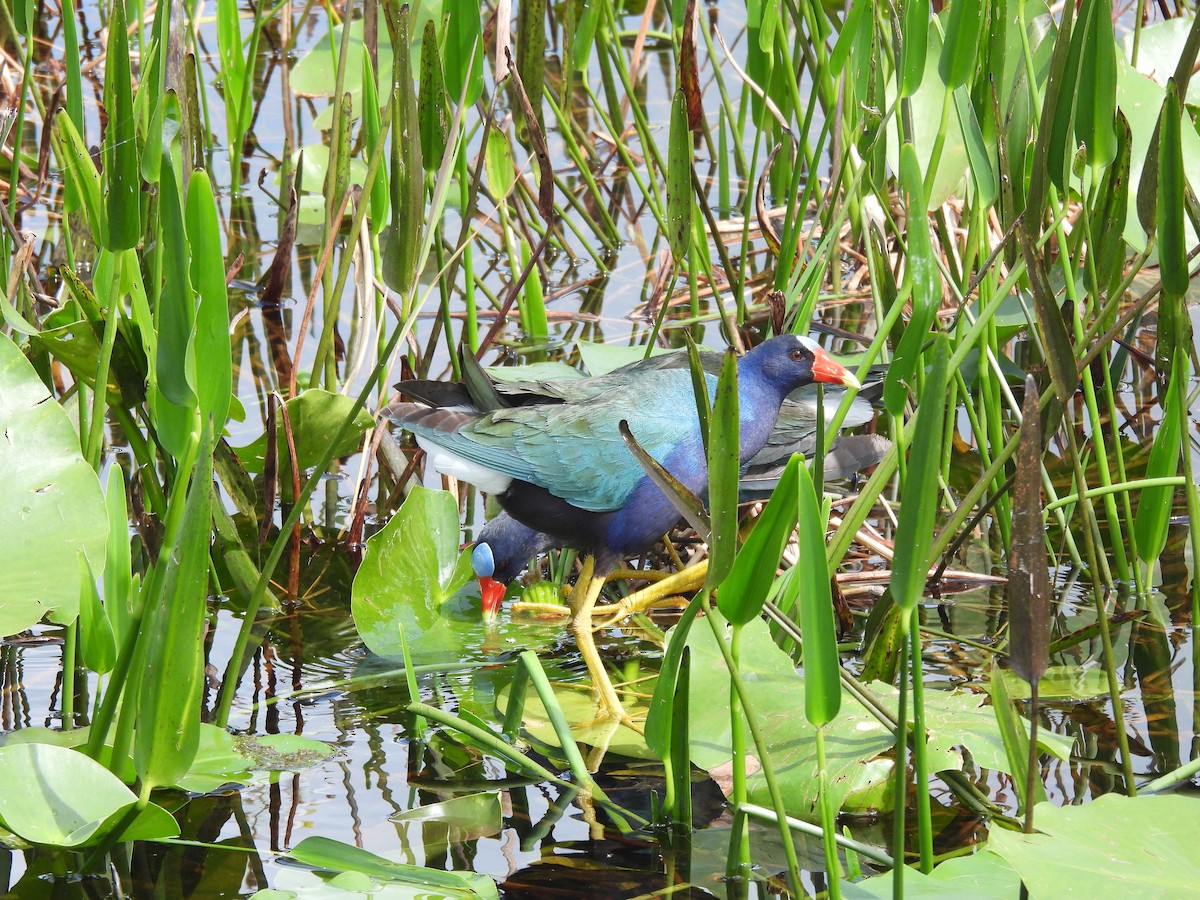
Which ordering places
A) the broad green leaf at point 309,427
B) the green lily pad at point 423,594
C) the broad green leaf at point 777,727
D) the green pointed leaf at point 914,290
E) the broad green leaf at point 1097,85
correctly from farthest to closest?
the broad green leaf at point 309,427
the green lily pad at point 423,594
the broad green leaf at point 777,727
the broad green leaf at point 1097,85
the green pointed leaf at point 914,290

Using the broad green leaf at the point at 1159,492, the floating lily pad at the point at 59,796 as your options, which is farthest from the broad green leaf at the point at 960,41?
the floating lily pad at the point at 59,796

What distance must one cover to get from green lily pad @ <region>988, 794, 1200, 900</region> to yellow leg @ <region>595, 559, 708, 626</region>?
1.04 m

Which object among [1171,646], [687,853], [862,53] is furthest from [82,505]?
[1171,646]

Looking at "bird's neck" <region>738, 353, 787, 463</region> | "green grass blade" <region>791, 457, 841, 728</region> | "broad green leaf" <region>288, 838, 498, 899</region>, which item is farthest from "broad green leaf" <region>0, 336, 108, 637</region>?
"bird's neck" <region>738, 353, 787, 463</region>

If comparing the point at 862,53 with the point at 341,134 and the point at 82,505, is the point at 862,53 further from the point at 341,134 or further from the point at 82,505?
the point at 82,505

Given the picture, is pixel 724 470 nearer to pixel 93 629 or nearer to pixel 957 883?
pixel 957 883

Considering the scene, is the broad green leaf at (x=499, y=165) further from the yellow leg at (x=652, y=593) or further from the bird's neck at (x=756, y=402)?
the yellow leg at (x=652, y=593)

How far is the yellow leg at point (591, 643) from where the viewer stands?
188 centimetres

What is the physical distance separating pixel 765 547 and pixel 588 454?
111 cm

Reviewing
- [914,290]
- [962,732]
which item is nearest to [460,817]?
[962,732]

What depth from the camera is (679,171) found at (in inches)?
65.8

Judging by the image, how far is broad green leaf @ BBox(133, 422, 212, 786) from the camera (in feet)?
3.83

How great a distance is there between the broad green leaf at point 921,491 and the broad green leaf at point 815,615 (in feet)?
0.20

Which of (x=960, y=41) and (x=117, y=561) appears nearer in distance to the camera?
(x=117, y=561)
